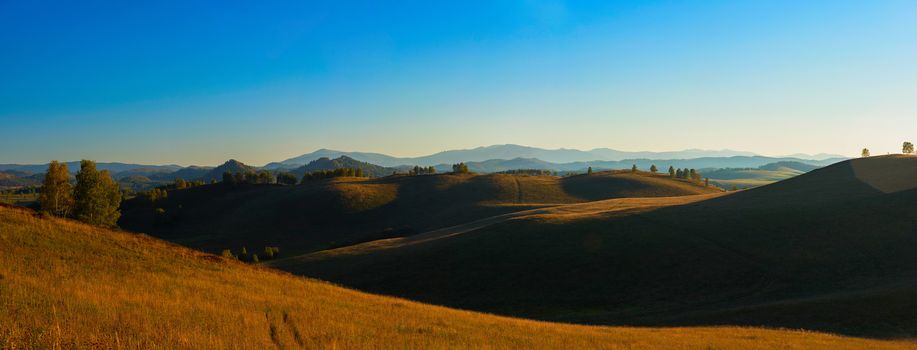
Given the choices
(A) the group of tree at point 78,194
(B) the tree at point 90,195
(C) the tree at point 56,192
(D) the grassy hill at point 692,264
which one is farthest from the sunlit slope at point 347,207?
(D) the grassy hill at point 692,264

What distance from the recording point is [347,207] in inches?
6344

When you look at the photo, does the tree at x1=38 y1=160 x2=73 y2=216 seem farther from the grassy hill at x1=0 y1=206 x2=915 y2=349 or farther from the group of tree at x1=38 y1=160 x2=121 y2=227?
the grassy hill at x1=0 y1=206 x2=915 y2=349

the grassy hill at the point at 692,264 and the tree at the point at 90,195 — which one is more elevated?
the tree at the point at 90,195

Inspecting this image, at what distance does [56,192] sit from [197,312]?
11304 centimetres

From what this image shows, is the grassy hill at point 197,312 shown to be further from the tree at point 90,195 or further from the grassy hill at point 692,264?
the tree at point 90,195

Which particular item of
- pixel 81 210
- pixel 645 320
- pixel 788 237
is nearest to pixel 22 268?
pixel 645 320

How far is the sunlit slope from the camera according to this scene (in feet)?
449

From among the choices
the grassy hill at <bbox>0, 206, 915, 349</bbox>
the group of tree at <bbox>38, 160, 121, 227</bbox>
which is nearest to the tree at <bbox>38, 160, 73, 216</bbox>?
the group of tree at <bbox>38, 160, 121, 227</bbox>

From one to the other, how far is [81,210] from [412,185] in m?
111

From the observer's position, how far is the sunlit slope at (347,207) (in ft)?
449

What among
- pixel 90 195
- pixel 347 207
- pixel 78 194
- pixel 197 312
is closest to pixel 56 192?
pixel 78 194

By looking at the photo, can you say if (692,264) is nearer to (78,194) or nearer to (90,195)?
(90,195)

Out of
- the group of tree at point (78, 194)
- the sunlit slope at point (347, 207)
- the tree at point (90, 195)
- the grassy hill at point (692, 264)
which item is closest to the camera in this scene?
the grassy hill at point (692, 264)

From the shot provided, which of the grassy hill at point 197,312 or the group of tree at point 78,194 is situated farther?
the group of tree at point 78,194
